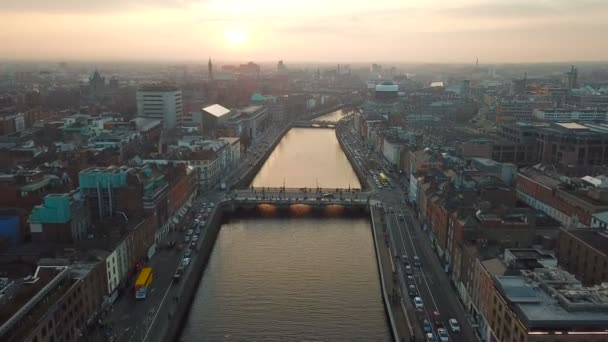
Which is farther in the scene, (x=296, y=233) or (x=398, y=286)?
(x=296, y=233)

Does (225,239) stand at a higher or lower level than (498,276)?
lower

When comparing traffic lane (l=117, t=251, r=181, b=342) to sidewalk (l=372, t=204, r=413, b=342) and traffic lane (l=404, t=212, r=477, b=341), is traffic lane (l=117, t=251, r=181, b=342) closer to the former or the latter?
sidewalk (l=372, t=204, r=413, b=342)

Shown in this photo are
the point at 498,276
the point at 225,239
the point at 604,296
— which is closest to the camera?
the point at 604,296

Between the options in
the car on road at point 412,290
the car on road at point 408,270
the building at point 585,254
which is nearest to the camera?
the building at point 585,254

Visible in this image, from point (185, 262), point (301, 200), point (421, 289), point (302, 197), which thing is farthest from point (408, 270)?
point (302, 197)

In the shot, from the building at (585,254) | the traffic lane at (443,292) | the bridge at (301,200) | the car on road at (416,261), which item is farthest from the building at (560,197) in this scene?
the bridge at (301,200)

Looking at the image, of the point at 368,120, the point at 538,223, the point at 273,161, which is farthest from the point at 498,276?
the point at 368,120

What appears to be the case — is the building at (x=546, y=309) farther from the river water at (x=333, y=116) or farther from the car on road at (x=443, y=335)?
the river water at (x=333, y=116)

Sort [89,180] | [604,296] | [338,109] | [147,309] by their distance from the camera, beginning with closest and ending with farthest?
[604,296] < [147,309] < [89,180] < [338,109]

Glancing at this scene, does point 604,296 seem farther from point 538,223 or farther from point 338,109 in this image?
A: point 338,109
